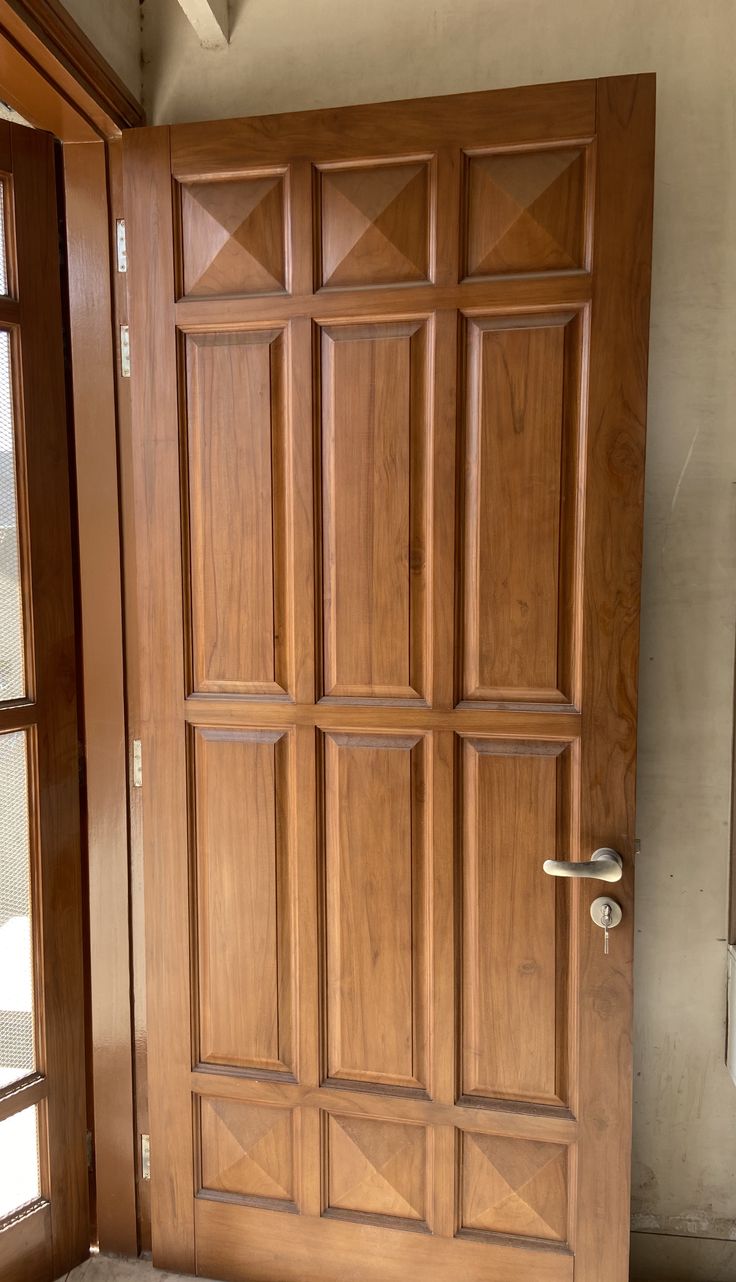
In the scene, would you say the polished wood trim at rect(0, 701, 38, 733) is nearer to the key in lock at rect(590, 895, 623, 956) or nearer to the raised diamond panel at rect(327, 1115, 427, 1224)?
the raised diamond panel at rect(327, 1115, 427, 1224)

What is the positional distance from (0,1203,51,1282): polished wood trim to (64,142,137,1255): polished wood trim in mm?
A: 116

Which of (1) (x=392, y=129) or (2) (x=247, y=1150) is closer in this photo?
(1) (x=392, y=129)

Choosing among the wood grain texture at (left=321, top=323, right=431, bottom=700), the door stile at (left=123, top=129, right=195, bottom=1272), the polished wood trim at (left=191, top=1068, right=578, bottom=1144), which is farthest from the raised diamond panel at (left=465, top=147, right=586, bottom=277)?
the polished wood trim at (left=191, top=1068, right=578, bottom=1144)

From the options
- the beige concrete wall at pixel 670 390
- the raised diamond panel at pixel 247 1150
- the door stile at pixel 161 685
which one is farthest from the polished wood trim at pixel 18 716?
the beige concrete wall at pixel 670 390

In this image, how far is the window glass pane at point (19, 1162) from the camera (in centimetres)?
150

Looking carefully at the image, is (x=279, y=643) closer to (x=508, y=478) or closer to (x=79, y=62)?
(x=508, y=478)

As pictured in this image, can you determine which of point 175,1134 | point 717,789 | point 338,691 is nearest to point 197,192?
point 338,691

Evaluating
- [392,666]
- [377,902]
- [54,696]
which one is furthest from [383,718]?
[54,696]

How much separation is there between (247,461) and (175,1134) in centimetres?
138

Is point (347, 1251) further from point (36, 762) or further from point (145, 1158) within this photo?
point (36, 762)

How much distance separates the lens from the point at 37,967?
1.55 metres

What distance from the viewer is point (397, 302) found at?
4.30ft

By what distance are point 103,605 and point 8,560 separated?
7.9 inches

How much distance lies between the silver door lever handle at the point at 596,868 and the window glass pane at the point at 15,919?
3.45ft
